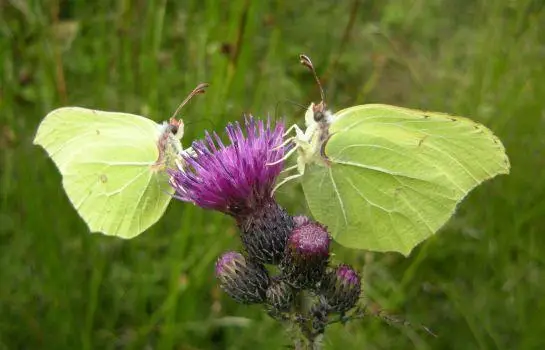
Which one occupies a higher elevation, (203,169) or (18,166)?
(203,169)

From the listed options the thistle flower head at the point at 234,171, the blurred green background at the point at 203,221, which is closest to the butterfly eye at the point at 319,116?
the thistle flower head at the point at 234,171

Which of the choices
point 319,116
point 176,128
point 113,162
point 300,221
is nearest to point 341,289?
point 300,221

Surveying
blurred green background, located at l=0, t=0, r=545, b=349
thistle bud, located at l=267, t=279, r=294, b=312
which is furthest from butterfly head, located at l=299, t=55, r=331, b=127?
blurred green background, located at l=0, t=0, r=545, b=349

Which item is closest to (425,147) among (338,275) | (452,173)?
(452,173)

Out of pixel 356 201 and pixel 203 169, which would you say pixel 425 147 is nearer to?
pixel 356 201

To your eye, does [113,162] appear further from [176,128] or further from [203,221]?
[203,221]

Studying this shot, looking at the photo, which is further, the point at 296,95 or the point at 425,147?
the point at 296,95

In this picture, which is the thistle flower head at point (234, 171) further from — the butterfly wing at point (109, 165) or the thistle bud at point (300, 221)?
the butterfly wing at point (109, 165)

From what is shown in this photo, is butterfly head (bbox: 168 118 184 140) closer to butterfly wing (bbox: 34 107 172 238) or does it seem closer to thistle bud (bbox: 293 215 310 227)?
butterfly wing (bbox: 34 107 172 238)
